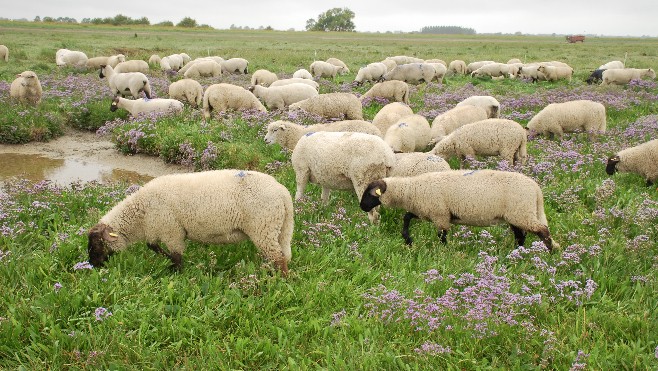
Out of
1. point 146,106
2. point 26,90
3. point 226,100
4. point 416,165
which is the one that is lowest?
point 416,165

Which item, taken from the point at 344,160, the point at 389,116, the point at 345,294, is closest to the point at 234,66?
the point at 389,116

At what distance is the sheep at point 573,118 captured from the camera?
1180cm

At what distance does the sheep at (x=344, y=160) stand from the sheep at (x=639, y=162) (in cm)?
458

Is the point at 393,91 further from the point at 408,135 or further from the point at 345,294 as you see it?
the point at 345,294

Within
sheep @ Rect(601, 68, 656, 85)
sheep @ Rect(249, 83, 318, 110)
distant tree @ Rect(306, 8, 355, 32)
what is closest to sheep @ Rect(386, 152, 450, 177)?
sheep @ Rect(249, 83, 318, 110)

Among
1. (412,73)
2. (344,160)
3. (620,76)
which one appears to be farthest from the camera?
(412,73)

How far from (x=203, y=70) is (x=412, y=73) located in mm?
10347

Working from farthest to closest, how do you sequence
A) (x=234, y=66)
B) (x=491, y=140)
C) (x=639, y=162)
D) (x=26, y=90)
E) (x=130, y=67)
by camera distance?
(x=234, y=66) < (x=130, y=67) < (x=26, y=90) < (x=491, y=140) < (x=639, y=162)

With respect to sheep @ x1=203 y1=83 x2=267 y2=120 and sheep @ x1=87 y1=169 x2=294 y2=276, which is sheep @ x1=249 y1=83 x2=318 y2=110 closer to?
sheep @ x1=203 y1=83 x2=267 y2=120

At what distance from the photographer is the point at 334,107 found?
13258 millimetres

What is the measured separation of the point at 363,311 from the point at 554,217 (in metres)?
4.03

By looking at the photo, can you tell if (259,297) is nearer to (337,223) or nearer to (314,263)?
(314,263)

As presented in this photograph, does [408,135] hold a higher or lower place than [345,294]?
higher

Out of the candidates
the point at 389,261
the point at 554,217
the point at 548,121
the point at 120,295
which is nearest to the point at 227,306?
the point at 120,295
